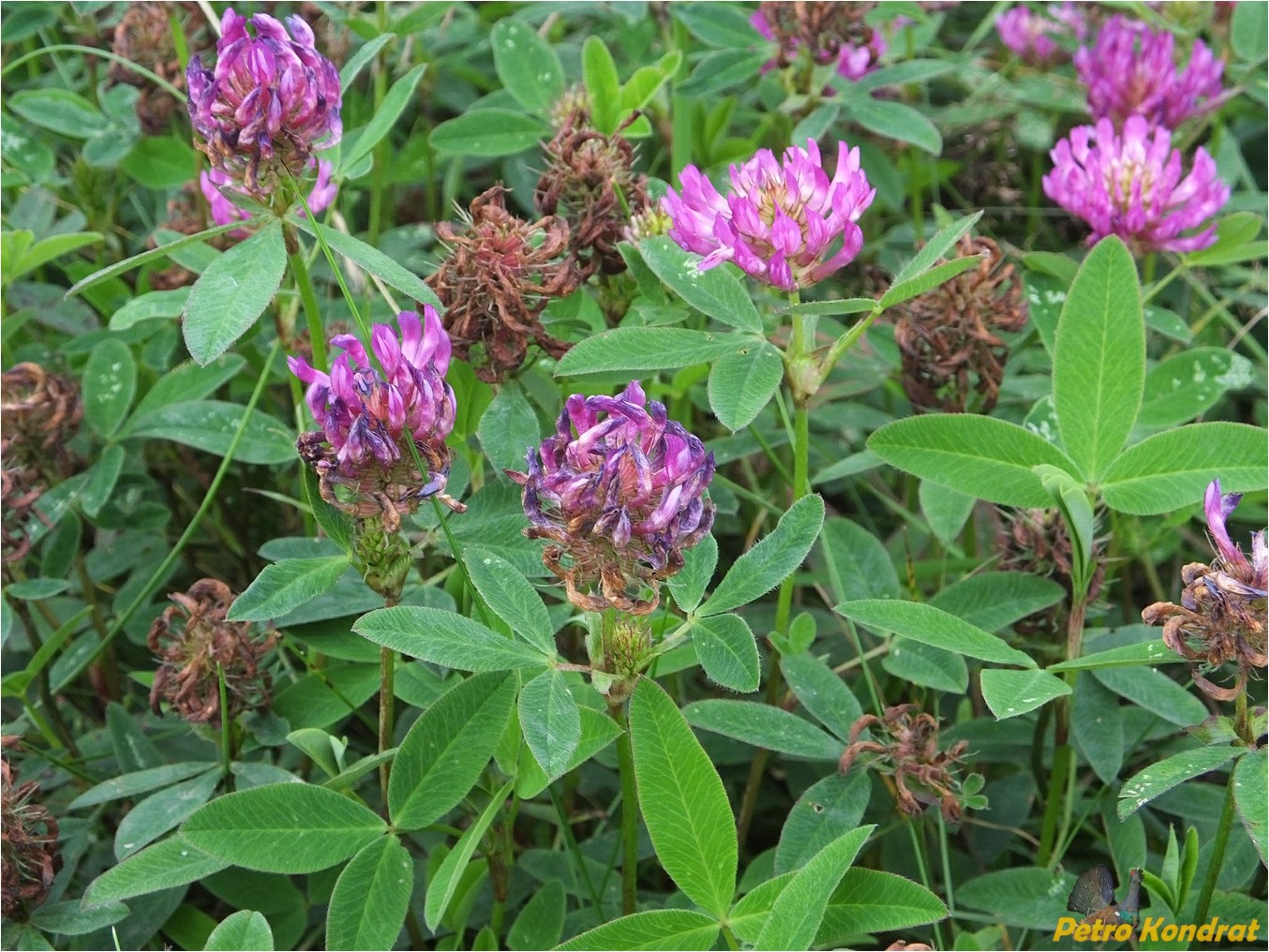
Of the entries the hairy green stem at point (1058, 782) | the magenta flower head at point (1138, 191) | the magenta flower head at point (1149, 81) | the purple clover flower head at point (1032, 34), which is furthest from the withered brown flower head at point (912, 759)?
the purple clover flower head at point (1032, 34)

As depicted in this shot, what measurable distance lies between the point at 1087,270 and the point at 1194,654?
442 millimetres

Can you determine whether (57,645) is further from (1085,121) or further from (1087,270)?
(1085,121)

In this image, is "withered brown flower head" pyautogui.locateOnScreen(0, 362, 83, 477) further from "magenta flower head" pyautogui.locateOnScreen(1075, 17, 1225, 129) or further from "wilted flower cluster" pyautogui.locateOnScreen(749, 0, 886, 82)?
"magenta flower head" pyautogui.locateOnScreen(1075, 17, 1225, 129)

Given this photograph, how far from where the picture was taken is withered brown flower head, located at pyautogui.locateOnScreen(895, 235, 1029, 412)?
1671mm

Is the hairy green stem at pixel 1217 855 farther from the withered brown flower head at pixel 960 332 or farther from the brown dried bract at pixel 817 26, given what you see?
the brown dried bract at pixel 817 26

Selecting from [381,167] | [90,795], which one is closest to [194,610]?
[90,795]

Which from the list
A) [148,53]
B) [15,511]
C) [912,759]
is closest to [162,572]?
[15,511]

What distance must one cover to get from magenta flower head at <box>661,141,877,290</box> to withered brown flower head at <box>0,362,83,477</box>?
2.90 ft

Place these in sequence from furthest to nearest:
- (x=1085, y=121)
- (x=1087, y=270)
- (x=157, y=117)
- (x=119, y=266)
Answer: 1. (x=1085, y=121)
2. (x=157, y=117)
3. (x=1087, y=270)
4. (x=119, y=266)

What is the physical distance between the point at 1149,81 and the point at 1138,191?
0.49m

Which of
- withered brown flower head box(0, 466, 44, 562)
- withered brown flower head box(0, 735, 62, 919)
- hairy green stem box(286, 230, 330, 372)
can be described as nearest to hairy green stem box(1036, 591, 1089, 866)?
hairy green stem box(286, 230, 330, 372)

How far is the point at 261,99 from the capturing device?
49.4 inches

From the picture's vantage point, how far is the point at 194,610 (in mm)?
1457

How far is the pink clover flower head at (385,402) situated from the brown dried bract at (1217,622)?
0.66 m
